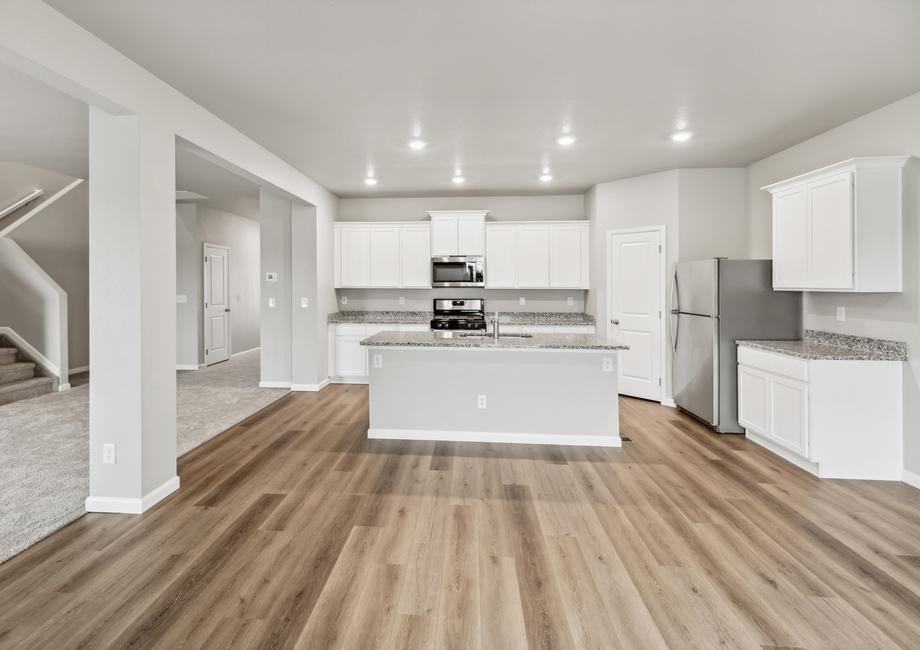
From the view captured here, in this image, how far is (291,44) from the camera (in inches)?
105

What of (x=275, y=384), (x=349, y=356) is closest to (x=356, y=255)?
(x=349, y=356)

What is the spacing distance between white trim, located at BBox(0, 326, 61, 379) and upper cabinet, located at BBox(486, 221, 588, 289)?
19.5 feet

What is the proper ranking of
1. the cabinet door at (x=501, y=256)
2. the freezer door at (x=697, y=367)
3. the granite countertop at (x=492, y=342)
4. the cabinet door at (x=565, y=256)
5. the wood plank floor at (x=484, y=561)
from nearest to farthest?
the wood plank floor at (x=484, y=561)
the granite countertop at (x=492, y=342)
the freezer door at (x=697, y=367)
the cabinet door at (x=565, y=256)
the cabinet door at (x=501, y=256)

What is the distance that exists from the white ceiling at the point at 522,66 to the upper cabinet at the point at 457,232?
203 centimetres

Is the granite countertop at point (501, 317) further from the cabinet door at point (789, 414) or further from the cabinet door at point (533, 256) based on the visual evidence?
the cabinet door at point (789, 414)

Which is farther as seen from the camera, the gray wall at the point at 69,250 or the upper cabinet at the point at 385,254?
the upper cabinet at the point at 385,254

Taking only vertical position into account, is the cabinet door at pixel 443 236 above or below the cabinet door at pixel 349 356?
above

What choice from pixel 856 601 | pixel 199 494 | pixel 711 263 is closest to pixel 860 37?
pixel 711 263

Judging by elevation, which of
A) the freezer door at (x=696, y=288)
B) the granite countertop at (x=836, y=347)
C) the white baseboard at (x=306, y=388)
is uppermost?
the freezer door at (x=696, y=288)

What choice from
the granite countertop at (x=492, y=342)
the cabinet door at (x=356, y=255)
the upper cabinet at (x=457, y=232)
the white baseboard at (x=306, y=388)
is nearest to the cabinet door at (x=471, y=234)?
the upper cabinet at (x=457, y=232)

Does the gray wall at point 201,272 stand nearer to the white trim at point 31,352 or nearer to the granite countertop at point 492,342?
the white trim at point 31,352

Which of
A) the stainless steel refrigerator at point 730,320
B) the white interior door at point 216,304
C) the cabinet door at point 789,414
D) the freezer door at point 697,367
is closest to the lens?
the cabinet door at point 789,414

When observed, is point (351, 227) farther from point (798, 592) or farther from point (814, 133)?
point (798, 592)

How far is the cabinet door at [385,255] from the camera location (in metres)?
6.88
